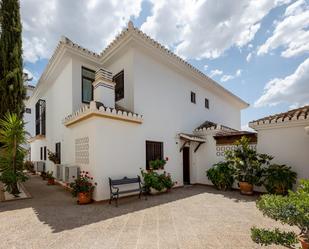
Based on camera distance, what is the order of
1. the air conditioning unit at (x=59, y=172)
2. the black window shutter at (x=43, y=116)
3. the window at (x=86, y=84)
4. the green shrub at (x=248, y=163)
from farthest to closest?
the black window shutter at (x=43, y=116) → the window at (x=86, y=84) → the air conditioning unit at (x=59, y=172) → the green shrub at (x=248, y=163)

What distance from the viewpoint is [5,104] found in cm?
957

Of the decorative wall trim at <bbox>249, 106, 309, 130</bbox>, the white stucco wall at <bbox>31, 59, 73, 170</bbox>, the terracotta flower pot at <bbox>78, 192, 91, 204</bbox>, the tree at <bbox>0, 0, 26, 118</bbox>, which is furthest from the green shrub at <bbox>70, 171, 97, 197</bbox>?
the decorative wall trim at <bbox>249, 106, 309, 130</bbox>

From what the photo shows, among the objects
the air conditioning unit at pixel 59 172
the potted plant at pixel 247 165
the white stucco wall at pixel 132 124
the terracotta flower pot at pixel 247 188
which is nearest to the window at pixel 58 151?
the white stucco wall at pixel 132 124

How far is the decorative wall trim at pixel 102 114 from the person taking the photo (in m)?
7.07

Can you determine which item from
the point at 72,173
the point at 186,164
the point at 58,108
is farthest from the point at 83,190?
the point at 58,108

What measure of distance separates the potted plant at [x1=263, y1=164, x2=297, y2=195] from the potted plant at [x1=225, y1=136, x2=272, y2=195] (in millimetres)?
548

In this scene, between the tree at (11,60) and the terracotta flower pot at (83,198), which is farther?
the tree at (11,60)

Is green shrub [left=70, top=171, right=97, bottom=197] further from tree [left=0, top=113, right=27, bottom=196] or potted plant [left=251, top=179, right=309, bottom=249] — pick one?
potted plant [left=251, top=179, right=309, bottom=249]

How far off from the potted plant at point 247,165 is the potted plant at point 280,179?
1.80 ft

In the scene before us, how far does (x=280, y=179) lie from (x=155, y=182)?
510cm

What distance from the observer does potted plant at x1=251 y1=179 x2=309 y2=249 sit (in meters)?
2.63

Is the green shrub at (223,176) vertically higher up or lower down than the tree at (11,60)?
lower down

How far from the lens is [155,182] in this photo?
8281mm

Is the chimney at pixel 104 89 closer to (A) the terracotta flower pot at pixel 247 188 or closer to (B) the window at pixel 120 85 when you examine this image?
(B) the window at pixel 120 85
